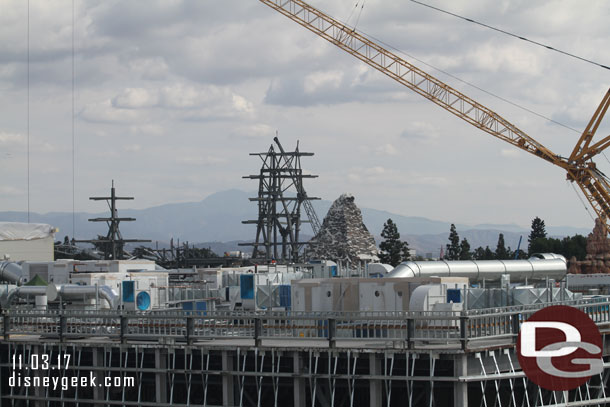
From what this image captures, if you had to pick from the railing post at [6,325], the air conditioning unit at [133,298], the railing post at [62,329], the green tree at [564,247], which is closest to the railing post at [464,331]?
the railing post at [62,329]

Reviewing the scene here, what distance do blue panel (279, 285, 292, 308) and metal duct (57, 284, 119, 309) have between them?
860cm

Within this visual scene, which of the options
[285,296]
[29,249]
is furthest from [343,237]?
[285,296]

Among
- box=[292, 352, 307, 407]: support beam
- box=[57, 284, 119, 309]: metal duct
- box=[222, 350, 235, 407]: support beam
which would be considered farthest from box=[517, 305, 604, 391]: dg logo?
box=[57, 284, 119, 309]: metal duct

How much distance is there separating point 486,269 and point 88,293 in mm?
23967

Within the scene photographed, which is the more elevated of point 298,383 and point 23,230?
point 23,230

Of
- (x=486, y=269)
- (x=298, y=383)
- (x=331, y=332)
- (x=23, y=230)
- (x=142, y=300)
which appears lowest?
(x=298, y=383)

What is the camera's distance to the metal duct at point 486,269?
56438 millimetres

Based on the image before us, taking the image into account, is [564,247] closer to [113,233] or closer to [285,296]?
[113,233]

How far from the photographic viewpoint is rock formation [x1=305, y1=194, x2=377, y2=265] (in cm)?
14675

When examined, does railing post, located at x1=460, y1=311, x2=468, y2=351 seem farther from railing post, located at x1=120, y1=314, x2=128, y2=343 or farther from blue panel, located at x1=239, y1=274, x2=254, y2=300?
blue panel, located at x1=239, y1=274, x2=254, y2=300

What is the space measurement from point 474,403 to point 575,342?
196 inches

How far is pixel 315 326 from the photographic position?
40.1 meters

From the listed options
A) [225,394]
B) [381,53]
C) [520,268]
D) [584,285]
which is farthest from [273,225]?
[225,394]

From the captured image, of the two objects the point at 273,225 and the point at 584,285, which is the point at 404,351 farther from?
the point at 273,225
